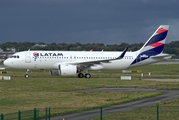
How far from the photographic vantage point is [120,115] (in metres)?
26.7

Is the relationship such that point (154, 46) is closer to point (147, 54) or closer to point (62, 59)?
point (147, 54)

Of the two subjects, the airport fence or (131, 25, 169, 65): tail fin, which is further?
(131, 25, 169, 65): tail fin

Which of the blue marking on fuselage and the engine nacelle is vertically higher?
the blue marking on fuselage

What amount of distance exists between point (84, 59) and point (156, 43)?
11271 mm

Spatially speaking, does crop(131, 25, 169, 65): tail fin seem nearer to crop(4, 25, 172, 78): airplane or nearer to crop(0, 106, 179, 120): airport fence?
crop(4, 25, 172, 78): airplane

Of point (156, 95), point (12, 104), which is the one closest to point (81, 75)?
point (156, 95)

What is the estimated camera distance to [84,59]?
64938mm

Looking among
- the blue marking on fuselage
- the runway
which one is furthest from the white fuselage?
the runway

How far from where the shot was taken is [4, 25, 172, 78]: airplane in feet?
205

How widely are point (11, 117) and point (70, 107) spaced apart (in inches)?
450

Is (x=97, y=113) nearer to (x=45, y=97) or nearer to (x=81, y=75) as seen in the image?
(x=45, y=97)

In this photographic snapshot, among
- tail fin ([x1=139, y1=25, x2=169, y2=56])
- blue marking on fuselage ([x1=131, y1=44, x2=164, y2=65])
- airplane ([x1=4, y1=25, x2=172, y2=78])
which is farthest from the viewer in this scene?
tail fin ([x1=139, y1=25, x2=169, y2=56])

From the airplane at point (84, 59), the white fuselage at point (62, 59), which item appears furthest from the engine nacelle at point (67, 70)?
the white fuselage at point (62, 59)

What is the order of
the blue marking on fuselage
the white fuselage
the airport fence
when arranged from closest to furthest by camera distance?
the airport fence
the white fuselage
the blue marking on fuselage
